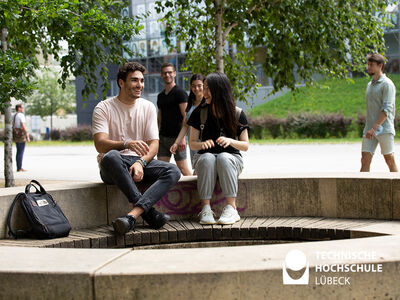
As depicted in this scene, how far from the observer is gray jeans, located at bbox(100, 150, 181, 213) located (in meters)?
4.85

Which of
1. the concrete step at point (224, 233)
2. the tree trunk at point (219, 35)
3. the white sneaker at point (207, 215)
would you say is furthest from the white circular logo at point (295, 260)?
the tree trunk at point (219, 35)

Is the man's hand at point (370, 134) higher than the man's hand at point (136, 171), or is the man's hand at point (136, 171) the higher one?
the man's hand at point (370, 134)

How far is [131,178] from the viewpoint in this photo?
194 inches

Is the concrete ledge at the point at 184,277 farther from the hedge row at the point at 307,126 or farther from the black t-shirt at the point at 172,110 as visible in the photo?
the hedge row at the point at 307,126

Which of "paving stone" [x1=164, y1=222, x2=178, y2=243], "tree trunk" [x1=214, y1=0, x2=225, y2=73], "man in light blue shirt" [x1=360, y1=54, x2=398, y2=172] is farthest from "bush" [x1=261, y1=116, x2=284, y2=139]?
"paving stone" [x1=164, y1=222, x2=178, y2=243]

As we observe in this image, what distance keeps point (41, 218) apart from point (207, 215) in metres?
1.34

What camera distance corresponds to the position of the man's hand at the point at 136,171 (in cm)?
495

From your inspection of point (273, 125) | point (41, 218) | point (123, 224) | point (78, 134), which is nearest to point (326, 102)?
point (273, 125)

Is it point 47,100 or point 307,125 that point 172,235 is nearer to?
point 307,125

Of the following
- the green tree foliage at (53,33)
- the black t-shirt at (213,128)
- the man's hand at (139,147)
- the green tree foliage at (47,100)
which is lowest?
the man's hand at (139,147)

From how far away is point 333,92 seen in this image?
137 feet

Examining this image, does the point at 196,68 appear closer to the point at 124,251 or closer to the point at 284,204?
the point at 284,204

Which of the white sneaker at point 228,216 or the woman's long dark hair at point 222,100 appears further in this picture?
the woman's long dark hair at point 222,100

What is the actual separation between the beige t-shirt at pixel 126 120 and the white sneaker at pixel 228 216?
3.16 ft
